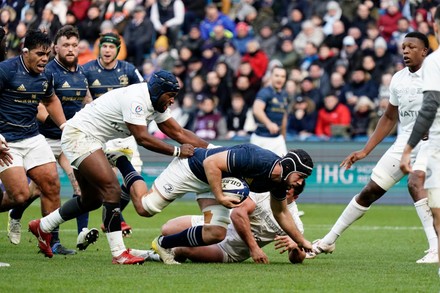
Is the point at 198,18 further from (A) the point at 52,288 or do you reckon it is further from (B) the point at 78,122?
(A) the point at 52,288

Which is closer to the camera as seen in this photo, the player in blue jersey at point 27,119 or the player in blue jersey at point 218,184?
the player in blue jersey at point 218,184

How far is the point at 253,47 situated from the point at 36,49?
13876mm

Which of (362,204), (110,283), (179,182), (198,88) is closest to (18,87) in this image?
(179,182)

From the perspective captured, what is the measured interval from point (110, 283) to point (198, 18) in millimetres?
18921

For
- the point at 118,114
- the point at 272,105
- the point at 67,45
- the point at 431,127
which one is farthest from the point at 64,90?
the point at 431,127

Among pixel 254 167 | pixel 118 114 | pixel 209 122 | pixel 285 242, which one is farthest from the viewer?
pixel 209 122

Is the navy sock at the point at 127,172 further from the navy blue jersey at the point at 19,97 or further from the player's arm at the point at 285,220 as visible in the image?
the player's arm at the point at 285,220

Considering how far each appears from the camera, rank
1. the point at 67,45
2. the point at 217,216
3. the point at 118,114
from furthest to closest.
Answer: the point at 67,45 → the point at 118,114 → the point at 217,216

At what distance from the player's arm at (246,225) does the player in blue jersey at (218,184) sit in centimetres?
12

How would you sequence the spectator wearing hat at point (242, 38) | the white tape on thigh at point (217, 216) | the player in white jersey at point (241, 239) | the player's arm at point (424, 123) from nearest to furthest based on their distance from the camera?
the player's arm at point (424, 123), the white tape on thigh at point (217, 216), the player in white jersey at point (241, 239), the spectator wearing hat at point (242, 38)

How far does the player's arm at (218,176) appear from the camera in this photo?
35.6ft

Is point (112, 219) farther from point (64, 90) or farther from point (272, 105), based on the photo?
point (272, 105)

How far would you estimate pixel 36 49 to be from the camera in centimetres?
1191

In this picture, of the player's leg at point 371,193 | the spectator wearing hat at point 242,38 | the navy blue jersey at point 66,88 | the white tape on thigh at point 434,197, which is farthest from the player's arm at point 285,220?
the spectator wearing hat at point 242,38
